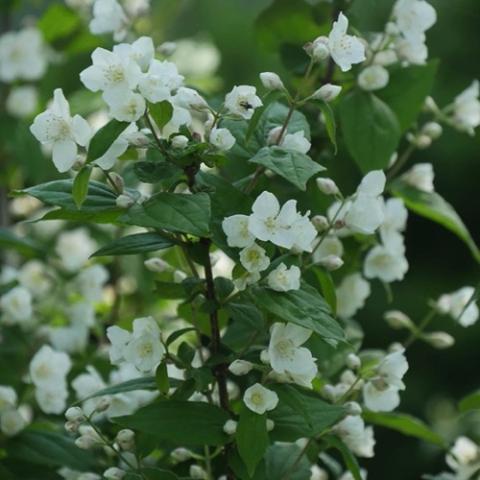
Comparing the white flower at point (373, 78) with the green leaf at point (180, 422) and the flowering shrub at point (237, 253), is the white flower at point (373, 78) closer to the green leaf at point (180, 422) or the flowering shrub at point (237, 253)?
the flowering shrub at point (237, 253)

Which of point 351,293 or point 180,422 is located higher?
point 180,422

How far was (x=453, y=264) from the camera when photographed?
7328 mm

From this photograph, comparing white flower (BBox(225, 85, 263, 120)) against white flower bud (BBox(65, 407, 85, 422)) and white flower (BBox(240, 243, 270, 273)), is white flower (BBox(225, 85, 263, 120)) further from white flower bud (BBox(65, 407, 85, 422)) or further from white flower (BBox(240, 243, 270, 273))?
white flower bud (BBox(65, 407, 85, 422))

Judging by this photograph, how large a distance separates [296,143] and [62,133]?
27cm

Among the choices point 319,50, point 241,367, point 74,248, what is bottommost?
point 74,248

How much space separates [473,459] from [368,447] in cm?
30

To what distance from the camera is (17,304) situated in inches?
84.7

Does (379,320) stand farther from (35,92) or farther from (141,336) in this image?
(141,336)

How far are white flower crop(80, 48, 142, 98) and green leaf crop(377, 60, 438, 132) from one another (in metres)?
0.65

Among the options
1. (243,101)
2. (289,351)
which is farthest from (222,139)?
(289,351)

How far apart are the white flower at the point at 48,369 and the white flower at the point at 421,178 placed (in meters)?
0.60

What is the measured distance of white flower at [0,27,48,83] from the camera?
8.55 feet

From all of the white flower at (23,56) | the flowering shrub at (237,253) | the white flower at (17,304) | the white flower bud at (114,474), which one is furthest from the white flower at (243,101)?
the white flower at (23,56)

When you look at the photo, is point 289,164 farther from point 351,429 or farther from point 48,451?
point 48,451
